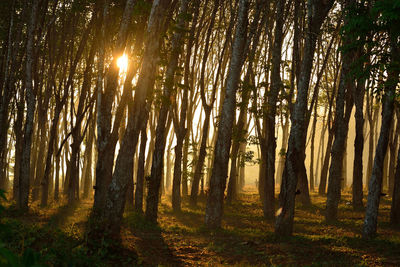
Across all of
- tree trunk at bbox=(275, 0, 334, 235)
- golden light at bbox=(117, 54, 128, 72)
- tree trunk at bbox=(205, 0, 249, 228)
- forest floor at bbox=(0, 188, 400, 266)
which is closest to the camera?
forest floor at bbox=(0, 188, 400, 266)

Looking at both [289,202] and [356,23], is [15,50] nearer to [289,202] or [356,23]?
[289,202]

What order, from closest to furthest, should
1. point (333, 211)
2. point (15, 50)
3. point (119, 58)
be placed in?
point (119, 58)
point (333, 211)
point (15, 50)

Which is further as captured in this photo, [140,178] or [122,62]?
[140,178]

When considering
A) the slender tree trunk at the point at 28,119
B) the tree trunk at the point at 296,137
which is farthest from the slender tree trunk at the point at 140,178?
the tree trunk at the point at 296,137

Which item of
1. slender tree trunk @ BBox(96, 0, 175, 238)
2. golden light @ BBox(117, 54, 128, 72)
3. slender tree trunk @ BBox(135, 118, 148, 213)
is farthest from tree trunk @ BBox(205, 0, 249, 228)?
slender tree trunk @ BBox(135, 118, 148, 213)

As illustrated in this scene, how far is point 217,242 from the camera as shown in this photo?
12.3 m

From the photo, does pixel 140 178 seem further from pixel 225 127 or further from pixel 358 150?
pixel 358 150

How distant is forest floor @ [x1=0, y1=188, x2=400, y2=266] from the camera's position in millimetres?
9172

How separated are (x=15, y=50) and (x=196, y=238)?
11.3m

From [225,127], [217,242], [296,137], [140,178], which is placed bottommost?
[217,242]

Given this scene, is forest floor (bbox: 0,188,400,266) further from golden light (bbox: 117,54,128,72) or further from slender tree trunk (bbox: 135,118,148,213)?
golden light (bbox: 117,54,128,72)

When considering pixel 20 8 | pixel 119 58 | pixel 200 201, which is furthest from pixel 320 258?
pixel 20 8

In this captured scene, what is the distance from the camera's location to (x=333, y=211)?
16.6m

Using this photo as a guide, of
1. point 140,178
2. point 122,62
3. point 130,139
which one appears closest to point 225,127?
point 130,139
